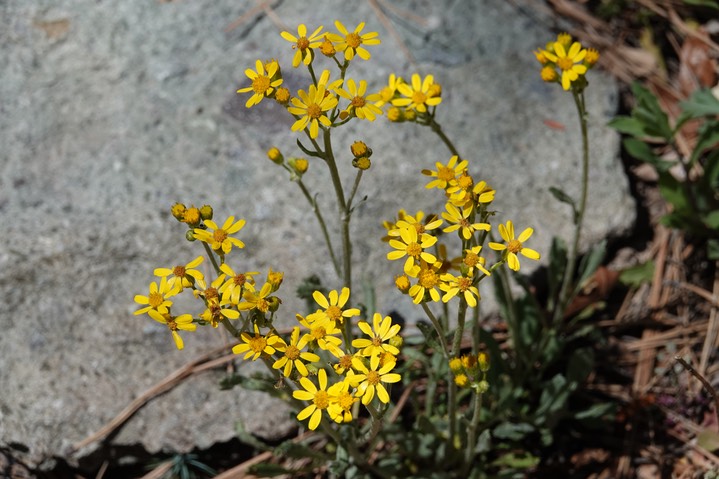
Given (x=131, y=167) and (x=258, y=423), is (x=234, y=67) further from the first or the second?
(x=258, y=423)

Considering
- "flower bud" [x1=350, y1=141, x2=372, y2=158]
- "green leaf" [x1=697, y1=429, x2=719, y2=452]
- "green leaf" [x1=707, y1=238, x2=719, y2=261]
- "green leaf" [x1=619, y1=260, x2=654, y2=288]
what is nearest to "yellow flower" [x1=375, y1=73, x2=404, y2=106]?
"flower bud" [x1=350, y1=141, x2=372, y2=158]

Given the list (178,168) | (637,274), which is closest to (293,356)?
(178,168)

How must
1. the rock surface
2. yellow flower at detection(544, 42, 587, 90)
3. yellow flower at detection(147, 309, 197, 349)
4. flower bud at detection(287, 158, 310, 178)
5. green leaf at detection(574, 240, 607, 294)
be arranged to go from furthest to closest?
green leaf at detection(574, 240, 607, 294) → the rock surface → yellow flower at detection(544, 42, 587, 90) → flower bud at detection(287, 158, 310, 178) → yellow flower at detection(147, 309, 197, 349)

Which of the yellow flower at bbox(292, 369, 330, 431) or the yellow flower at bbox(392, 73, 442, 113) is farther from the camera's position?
the yellow flower at bbox(392, 73, 442, 113)

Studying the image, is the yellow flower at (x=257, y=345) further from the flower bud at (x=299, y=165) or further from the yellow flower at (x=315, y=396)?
the flower bud at (x=299, y=165)

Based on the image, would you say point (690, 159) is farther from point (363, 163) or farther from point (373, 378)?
point (373, 378)

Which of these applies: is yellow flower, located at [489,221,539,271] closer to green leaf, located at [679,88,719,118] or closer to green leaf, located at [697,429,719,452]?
green leaf, located at [697,429,719,452]

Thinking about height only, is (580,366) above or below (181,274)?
below

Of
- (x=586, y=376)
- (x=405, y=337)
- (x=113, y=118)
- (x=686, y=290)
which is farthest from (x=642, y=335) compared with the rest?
(x=113, y=118)
